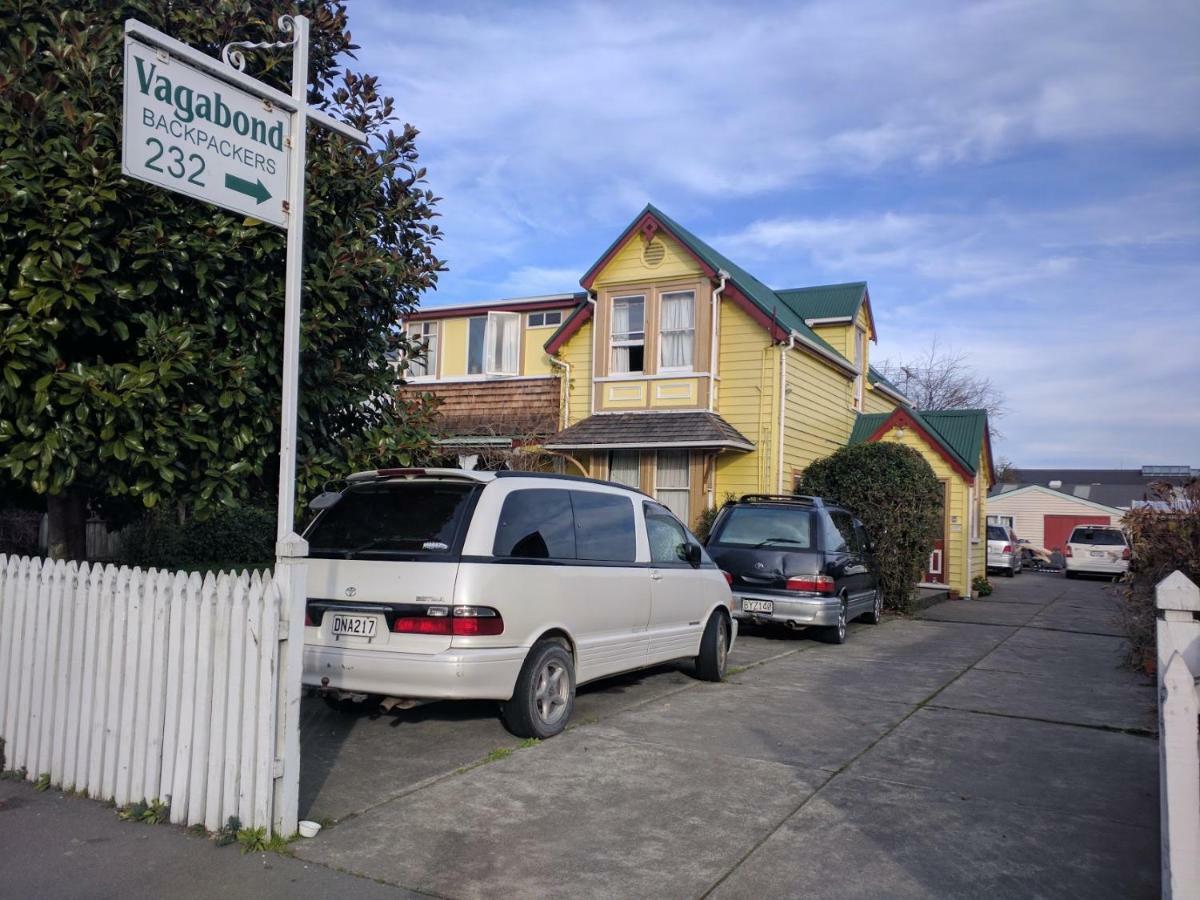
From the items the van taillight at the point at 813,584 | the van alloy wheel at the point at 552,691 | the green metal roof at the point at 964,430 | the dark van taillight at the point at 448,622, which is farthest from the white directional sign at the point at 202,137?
the green metal roof at the point at 964,430

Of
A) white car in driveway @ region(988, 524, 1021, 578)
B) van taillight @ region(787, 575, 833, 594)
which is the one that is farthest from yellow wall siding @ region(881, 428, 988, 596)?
white car in driveway @ region(988, 524, 1021, 578)

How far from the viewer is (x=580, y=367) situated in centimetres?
2009

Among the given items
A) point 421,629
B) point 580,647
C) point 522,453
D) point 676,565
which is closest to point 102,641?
point 421,629

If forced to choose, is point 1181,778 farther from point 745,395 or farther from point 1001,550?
point 1001,550

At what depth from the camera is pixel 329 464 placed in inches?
314

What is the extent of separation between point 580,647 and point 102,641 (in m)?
3.23

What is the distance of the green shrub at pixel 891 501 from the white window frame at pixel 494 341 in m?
7.11

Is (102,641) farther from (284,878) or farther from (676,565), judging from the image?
(676,565)

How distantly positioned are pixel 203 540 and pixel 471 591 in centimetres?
1406

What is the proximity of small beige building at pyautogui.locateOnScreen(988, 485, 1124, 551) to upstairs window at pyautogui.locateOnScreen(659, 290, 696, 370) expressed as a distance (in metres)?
41.5

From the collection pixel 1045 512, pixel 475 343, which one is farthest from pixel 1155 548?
pixel 1045 512

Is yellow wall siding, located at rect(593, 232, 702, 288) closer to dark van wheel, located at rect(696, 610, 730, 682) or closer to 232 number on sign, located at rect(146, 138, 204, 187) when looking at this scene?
dark van wheel, located at rect(696, 610, 730, 682)

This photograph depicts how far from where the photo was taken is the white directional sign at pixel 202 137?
16.1ft

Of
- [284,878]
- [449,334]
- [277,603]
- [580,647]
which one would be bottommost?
[284,878]
